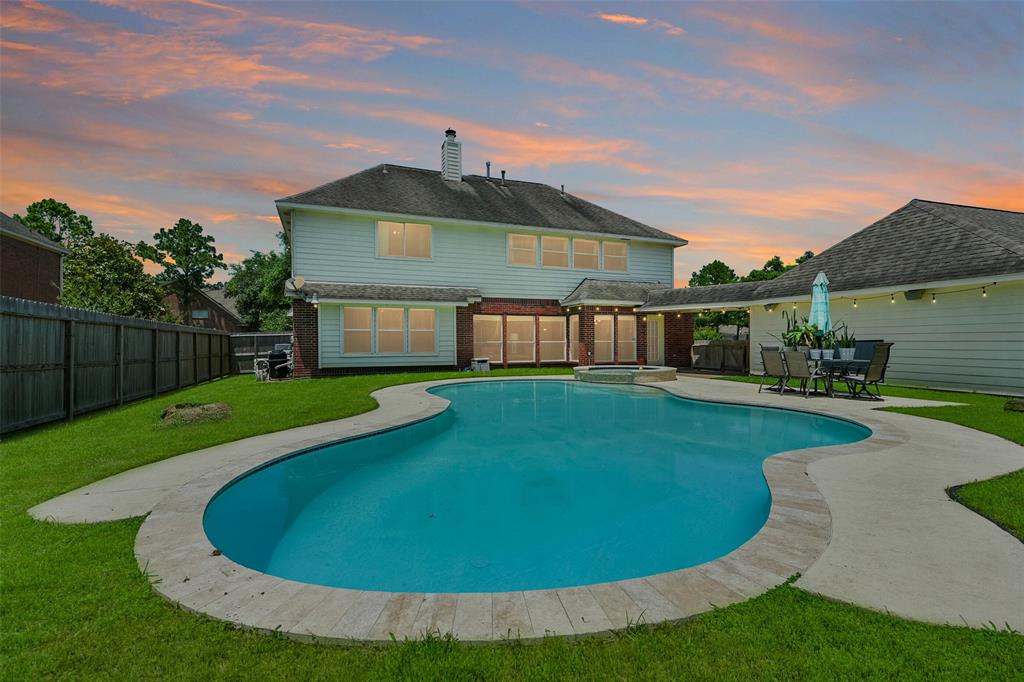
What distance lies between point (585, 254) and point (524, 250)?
10.5 ft

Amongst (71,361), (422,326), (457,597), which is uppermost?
(422,326)

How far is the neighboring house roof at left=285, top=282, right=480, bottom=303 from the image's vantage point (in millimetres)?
16797

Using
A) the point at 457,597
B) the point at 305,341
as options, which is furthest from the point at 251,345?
the point at 457,597

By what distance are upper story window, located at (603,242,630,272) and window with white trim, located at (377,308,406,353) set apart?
10.6 meters

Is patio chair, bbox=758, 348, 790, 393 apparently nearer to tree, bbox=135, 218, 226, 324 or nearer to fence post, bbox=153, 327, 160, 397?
fence post, bbox=153, 327, 160, 397

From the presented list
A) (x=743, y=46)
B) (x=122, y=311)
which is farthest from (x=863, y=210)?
(x=122, y=311)

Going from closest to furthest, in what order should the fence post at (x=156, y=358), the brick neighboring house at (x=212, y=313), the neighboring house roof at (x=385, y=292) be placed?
the fence post at (x=156, y=358)
the neighboring house roof at (x=385, y=292)
the brick neighboring house at (x=212, y=313)

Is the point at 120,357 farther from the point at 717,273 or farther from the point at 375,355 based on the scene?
the point at 717,273

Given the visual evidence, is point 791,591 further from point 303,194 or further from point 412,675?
point 303,194

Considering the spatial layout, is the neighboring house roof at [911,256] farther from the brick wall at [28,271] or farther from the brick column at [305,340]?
the brick wall at [28,271]

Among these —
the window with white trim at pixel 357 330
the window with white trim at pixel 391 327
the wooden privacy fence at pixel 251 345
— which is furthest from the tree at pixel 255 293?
the window with white trim at pixel 357 330

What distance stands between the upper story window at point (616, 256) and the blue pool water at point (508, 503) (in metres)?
14.1

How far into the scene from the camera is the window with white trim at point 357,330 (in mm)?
18219

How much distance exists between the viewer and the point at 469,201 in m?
21.0
